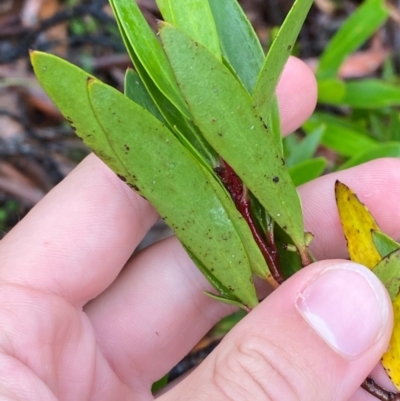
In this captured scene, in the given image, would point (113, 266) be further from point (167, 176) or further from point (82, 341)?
point (167, 176)

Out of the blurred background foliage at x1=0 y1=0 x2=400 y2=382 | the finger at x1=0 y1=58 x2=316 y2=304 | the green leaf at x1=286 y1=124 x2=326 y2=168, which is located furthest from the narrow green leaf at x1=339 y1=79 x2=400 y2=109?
the finger at x1=0 y1=58 x2=316 y2=304

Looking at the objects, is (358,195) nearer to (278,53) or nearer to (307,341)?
(307,341)

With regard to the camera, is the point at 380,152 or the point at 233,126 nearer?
the point at 233,126

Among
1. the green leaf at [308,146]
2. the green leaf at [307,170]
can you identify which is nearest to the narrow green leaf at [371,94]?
the green leaf at [308,146]

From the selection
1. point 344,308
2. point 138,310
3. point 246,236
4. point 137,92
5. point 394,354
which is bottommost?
point 138,310

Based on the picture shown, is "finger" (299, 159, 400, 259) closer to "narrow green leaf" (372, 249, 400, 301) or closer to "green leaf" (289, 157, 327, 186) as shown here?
"green leaf" (289, 157, 327, 186)

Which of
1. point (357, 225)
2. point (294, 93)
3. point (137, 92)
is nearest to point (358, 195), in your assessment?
point (294, 93)
